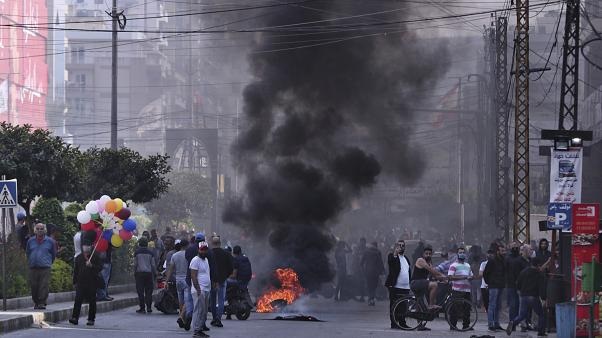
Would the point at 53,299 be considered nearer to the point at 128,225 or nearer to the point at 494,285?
the point at 128,225

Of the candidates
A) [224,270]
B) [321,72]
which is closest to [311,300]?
[321,72]

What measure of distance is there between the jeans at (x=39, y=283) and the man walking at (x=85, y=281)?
1398mm

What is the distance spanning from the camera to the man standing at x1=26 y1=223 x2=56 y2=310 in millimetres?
21844

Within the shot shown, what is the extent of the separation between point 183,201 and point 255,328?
5002 centimetres

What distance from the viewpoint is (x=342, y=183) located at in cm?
4003

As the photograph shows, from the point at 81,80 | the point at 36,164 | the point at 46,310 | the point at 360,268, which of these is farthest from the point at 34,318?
the point at 81,80

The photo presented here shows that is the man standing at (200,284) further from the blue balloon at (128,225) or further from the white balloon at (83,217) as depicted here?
the blue balloon at (128,225)

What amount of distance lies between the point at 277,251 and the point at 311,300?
167cm

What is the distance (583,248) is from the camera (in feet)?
61.4

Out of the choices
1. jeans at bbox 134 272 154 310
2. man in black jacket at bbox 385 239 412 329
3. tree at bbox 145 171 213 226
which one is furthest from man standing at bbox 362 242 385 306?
tree at bbox 145 171 213 226

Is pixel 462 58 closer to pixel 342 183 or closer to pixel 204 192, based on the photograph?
pixel 204 192

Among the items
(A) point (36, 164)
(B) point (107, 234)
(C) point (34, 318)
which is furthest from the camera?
(A) point (36, 164)

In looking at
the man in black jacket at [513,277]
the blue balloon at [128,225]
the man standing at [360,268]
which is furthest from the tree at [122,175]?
the man in black jacket at [513,277]

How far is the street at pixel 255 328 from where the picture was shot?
18797mm
